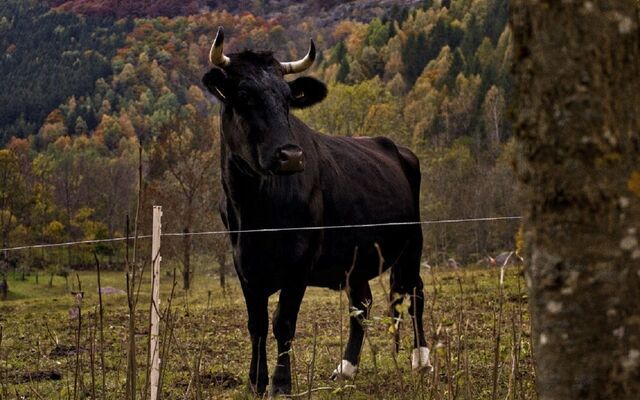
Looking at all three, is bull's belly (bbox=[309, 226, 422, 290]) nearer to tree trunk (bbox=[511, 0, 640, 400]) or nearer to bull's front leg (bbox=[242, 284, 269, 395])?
bull's front leg (bbox=[242, 284, 269, 395])

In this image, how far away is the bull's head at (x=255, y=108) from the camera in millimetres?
7059

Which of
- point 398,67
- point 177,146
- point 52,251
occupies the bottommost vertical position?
point 52,251

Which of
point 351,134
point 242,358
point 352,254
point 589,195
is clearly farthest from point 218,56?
point 351,134

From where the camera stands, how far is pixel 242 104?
743cm

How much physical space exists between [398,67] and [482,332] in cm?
13923

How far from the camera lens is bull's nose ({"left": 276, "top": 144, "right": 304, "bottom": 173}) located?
22.8 feet

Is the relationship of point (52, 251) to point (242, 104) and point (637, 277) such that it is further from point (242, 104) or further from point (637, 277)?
point (637, 277)

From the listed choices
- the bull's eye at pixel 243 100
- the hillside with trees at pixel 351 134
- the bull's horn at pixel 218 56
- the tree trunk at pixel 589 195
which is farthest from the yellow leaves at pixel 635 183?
the bull's horn at pixel 218 56

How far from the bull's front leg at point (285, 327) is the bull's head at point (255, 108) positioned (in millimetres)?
1015

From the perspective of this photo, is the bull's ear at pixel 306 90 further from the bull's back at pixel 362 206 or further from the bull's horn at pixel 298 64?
the bull's back at pixel 362 206

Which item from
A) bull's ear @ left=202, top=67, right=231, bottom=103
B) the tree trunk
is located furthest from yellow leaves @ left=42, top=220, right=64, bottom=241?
the tree trunk

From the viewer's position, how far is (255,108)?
7.35 meters

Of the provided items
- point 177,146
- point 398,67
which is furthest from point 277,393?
point 398,67

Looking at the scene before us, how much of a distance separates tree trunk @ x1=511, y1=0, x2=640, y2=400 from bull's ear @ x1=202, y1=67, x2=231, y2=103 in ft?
18.2
